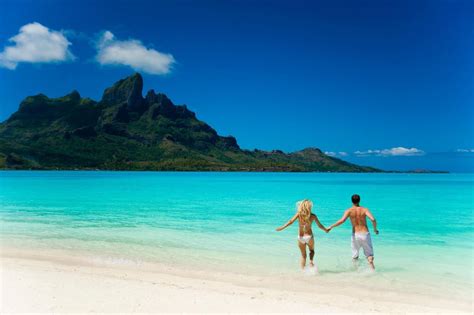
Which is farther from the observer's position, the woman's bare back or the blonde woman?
the woman's bare back

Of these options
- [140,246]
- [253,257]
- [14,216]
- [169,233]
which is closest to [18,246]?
[140,246]

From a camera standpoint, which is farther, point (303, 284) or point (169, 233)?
point (169, 233)

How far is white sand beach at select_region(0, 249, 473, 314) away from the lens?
7.47 m

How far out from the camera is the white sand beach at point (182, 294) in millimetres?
7469

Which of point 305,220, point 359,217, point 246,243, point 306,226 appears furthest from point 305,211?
point 246,243

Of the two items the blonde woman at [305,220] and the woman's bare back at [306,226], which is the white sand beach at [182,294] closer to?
the blonde woman at [305,220]

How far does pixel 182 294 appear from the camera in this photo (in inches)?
328

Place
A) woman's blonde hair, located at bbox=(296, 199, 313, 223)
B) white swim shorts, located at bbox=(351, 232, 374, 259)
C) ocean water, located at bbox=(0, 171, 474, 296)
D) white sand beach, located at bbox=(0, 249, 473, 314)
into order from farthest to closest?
ocean water, located at bbox=(0, 171, 474, 296) → white swim shorts, located at bbox=(351, 232, 374, 259) → woman's blonde hair, located at bbox=(296, 199, 313, 223) → white sand beach, located at bbox=(0, 249, 473, 314)

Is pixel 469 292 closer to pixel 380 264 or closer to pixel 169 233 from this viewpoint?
pixel 380 264

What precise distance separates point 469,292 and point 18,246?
15.7m

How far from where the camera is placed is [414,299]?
870 cm

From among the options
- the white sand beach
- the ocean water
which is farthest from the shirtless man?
the white sand beach

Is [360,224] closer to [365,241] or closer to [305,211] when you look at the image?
[365,241]

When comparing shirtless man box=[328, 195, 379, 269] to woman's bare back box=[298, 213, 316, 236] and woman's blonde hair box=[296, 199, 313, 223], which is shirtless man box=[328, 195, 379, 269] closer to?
woman's bare back box=[298, 213, 316, 236]
